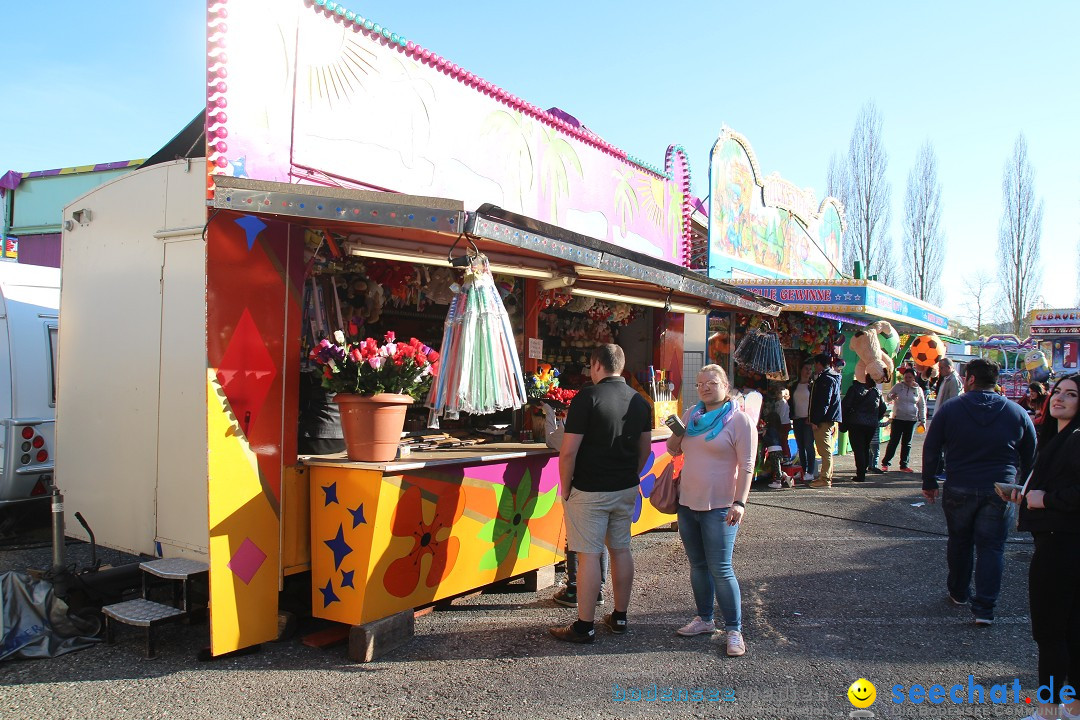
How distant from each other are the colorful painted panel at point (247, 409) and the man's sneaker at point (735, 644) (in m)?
2.74

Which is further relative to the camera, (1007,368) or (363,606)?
(1007,368)

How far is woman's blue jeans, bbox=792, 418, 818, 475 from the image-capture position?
36.6 ft

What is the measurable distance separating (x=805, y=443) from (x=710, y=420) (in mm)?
7276

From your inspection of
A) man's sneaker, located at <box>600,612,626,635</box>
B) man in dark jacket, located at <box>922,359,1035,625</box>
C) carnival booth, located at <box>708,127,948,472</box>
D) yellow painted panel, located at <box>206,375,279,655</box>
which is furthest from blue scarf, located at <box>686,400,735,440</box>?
carnival booth, located at <box>708,127,948,472</box>

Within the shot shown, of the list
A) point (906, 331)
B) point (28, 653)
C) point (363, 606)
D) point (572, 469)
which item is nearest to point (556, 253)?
point (572, 469)

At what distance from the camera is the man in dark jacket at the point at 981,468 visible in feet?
16.6

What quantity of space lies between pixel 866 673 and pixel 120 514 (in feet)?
16.0

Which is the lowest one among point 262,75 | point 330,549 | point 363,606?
point 363,606

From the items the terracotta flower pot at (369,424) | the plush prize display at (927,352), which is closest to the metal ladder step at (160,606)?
the terracotta flower pot at (369,424)

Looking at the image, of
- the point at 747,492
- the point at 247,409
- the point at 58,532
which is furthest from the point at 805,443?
the point at 58,532

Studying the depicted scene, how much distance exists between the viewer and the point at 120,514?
5219 millimetres

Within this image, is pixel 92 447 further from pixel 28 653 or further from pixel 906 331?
pixel 906 331

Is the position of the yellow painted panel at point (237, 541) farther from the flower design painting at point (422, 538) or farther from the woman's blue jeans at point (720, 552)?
the woman's blue jeans at point (720, 552)

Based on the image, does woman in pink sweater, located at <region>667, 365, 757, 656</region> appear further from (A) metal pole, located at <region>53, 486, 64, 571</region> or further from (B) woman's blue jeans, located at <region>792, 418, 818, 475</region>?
(B) woman's blue jeans, located at <region>792, 418, 818, 475</region>
